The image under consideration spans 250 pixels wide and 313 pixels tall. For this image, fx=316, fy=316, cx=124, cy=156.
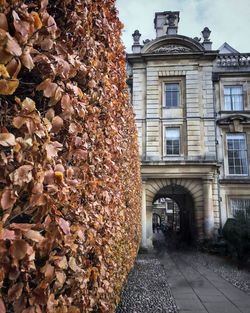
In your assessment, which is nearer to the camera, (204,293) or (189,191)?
(204,293)

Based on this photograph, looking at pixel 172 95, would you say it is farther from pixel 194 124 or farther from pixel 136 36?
pixel 136 36

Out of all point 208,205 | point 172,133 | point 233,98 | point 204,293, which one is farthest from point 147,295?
point 233,98

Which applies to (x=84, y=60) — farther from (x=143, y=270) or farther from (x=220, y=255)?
(x=220, y=255)

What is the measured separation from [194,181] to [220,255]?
4.59 metres

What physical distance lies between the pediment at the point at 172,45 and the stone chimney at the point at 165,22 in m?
Answer: 2.36

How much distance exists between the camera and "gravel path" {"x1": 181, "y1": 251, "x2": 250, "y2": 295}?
8756 millimetres

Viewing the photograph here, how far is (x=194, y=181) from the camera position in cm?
1856

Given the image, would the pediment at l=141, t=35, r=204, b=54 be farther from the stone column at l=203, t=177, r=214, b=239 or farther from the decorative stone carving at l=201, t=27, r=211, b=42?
the stone column at l=203, t=177, r=214, b=239

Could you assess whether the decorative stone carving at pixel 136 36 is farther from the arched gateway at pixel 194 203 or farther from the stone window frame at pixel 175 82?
the arched gateway at pixel 194 203

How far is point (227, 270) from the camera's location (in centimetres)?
1120

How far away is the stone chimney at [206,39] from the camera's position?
20.4 meters

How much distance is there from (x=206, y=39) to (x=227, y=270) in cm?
1505

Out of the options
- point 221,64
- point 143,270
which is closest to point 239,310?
point 143,270

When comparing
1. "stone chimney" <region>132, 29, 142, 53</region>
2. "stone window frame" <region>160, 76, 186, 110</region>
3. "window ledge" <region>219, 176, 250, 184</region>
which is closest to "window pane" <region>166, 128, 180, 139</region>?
"stone window frame" <region>160, 76, 186, 110</region>
